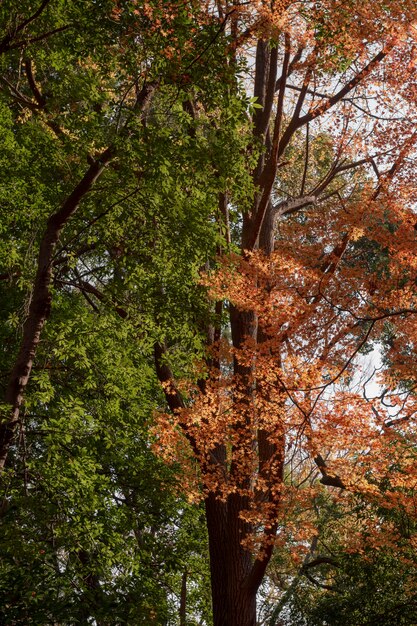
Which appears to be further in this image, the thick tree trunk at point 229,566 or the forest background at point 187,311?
the thick tree trunk at point 229,566

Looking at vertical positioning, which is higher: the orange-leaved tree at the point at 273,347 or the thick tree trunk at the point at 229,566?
the orange-leaved tree at the point at 273,347

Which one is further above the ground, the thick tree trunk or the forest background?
Answer: the forest background

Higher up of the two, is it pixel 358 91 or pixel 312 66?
pixel 358 91

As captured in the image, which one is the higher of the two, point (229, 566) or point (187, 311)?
point (187, 311)

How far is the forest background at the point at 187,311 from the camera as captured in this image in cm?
753

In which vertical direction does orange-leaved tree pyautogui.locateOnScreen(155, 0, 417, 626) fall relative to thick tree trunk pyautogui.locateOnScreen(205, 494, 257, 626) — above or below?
above

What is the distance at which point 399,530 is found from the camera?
11852 mm

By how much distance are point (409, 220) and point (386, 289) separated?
1240 mm

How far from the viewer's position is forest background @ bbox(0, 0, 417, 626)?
7531 millimetres

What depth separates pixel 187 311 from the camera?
9188 mm

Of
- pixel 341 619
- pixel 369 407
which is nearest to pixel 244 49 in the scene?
pixel 369 407

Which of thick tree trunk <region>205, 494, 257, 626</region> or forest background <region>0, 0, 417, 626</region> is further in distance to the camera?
thick tree trunk <region>205, 494, 257, 626</region>

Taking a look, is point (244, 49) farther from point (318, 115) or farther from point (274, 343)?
point (274, 343)

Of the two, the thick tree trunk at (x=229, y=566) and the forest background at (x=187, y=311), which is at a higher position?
the forest background at (x=187, y=311)
